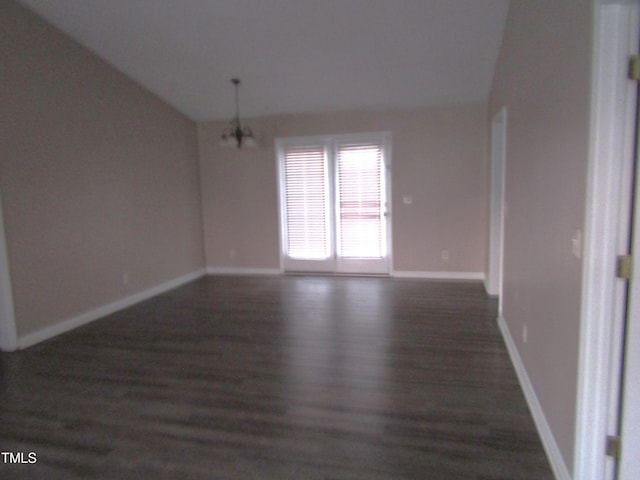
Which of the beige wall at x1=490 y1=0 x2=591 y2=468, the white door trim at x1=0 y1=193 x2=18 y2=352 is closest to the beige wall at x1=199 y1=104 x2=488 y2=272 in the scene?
the beige wall at x1=490 y1=0 x2=591 y2=468

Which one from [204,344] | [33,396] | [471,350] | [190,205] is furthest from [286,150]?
[33,396]

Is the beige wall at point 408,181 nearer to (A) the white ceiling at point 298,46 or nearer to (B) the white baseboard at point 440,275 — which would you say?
(B) the white baseboard at point 440,275

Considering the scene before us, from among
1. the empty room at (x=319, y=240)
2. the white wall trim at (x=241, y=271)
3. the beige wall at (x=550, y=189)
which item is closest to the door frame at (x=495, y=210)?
the empty room at (x=319, y=240)

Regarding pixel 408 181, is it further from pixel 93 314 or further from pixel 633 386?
pixel 633 386

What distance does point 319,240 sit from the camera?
253 inches

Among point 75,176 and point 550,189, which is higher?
point 75,176

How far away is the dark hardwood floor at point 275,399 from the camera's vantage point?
204 centimetres

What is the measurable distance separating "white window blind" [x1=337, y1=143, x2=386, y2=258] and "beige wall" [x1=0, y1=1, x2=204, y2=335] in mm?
2536

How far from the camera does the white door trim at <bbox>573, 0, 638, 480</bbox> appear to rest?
146 centimetres

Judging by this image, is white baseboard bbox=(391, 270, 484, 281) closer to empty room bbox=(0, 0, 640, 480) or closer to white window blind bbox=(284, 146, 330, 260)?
empty room bbox=(0, 0, 640, 480)

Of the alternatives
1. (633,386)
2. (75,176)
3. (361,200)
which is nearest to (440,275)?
(361,200)

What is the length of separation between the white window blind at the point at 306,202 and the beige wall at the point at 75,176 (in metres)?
1.77

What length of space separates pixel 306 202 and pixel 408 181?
62.7 inches

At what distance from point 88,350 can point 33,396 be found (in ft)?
2.76
